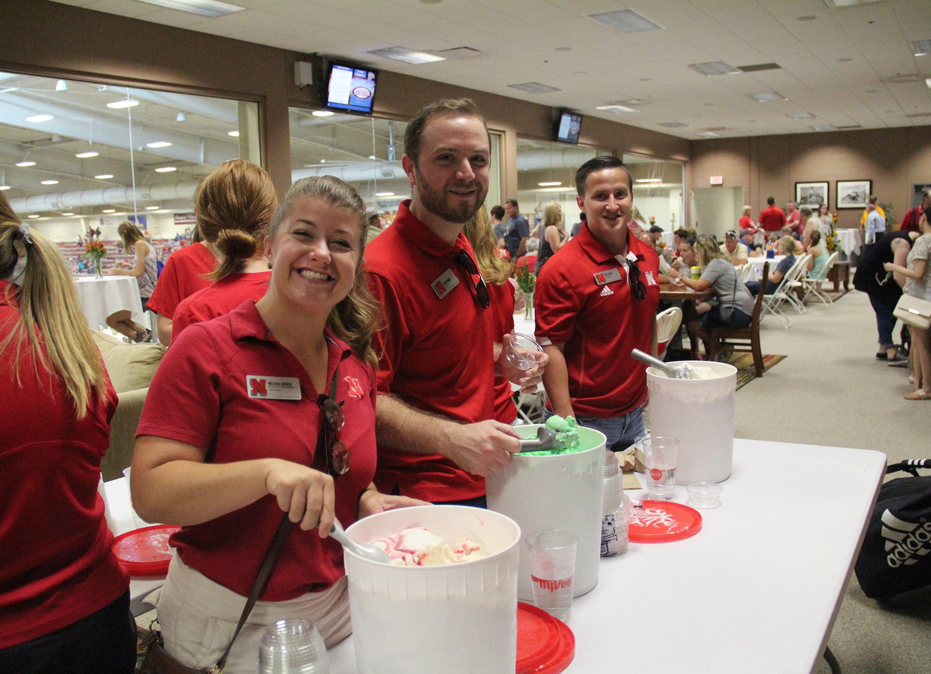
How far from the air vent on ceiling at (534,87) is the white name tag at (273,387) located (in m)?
10.4

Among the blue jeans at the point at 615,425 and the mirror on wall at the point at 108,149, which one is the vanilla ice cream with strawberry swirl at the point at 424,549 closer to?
the blue jeans at the point at 615,425

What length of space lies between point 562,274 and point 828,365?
572 cm

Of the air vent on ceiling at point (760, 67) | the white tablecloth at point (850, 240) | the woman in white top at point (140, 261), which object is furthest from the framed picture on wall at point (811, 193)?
the woman in white top at point (140, 261)

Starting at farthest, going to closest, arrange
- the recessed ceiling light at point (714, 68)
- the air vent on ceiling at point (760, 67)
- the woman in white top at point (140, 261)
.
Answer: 1. the air vent on ceiling at point (760, 67)
2. the recessed ceiling light at point (714, 68)
3. the woman in white top at point (140, 261)

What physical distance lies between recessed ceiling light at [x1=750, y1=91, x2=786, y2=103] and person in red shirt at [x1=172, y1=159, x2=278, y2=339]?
1230cm

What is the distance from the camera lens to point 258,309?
1.25m

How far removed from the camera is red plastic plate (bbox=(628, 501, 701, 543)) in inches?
61.7

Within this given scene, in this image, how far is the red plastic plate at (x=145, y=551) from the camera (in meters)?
1.60

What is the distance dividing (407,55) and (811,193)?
14167 millimetres

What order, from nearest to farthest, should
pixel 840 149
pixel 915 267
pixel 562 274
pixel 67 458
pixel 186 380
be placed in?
pixel 186 380
pixel 67 458
pixel 562 274
pixel 915 267
pixel 840 149

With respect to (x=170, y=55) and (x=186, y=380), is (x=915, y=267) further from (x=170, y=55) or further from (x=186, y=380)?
(x=170, y=55)

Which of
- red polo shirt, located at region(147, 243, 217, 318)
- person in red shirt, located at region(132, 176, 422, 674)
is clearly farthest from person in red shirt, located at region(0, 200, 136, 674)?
red polo shirt, located at region(147, 243, 217, 318)

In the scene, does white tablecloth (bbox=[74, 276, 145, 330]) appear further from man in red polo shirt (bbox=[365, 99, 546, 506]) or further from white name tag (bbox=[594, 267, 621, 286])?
man in red polo shirt (bbox=[365, 99, 546, 506])

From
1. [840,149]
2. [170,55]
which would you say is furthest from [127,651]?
[840,149]
